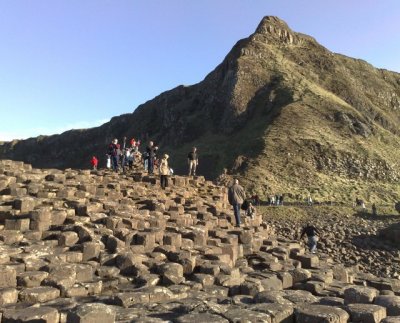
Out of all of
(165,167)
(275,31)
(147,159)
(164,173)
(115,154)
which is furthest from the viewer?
(275,31)

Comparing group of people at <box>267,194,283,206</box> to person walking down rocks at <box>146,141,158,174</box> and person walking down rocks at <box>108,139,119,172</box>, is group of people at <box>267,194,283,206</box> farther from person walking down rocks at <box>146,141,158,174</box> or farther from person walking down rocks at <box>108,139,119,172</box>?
person walking down rocks at <box>108,139,119,172</box>

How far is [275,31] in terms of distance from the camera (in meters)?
85.8

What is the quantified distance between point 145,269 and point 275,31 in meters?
83.9

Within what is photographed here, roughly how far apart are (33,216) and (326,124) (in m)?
55.0

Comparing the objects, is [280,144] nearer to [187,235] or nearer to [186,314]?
[187,235]

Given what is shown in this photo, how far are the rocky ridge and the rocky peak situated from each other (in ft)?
247

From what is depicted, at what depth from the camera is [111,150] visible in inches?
934

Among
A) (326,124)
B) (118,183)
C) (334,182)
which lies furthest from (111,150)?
(326,124)

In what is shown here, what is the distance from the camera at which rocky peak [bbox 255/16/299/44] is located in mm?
84719

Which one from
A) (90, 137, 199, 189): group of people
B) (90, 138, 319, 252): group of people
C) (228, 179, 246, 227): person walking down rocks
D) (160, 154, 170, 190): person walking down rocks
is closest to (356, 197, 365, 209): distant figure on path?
(90, 138, 319, 252): group of people

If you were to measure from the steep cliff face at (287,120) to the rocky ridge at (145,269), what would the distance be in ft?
105

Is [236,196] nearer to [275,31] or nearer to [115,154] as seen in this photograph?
[115,154]

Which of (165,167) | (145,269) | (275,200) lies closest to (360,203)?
(275,200)

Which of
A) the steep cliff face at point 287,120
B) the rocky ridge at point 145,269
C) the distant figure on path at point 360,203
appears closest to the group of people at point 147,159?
the rocky ridge at point 145,269
